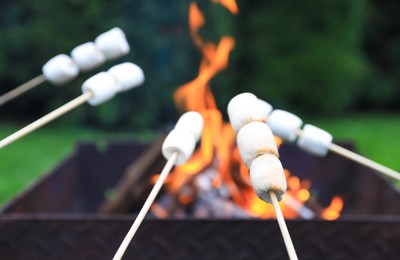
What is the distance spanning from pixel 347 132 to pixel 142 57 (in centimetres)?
209

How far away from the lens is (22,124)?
6.16 m

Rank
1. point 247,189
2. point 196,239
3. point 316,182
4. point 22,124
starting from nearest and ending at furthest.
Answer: point 196,239 < point 247,189 < point 316,182 < point 22,124

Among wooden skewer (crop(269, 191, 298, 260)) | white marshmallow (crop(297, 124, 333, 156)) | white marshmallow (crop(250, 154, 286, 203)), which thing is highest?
white marshmallow (crop(250, 154, 286, 203))

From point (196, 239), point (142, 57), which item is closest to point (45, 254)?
point (196, 239)

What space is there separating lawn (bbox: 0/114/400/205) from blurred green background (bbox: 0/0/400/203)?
15mm

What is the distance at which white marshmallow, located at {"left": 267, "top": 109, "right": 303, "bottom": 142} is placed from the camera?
5.26 ft

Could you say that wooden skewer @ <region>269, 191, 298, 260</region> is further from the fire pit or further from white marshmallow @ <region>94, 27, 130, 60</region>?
white marshmallow @ <region>94, 27, 130, 60</region>

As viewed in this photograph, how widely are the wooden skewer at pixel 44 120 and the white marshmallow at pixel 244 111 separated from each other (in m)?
0.44

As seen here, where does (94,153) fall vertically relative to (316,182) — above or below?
above

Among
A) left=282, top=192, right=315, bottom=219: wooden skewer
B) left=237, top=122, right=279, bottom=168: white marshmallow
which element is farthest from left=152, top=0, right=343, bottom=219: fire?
left=237, top=122, right=279, bottom=168: white marshmallow

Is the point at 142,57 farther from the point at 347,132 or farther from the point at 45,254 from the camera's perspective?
the point at 45,254

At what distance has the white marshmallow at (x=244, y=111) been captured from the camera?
4.25 ft

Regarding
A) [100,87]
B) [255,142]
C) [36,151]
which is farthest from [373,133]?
[255,142]

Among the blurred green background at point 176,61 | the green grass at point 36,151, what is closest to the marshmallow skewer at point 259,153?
the green grass at point 36,151
